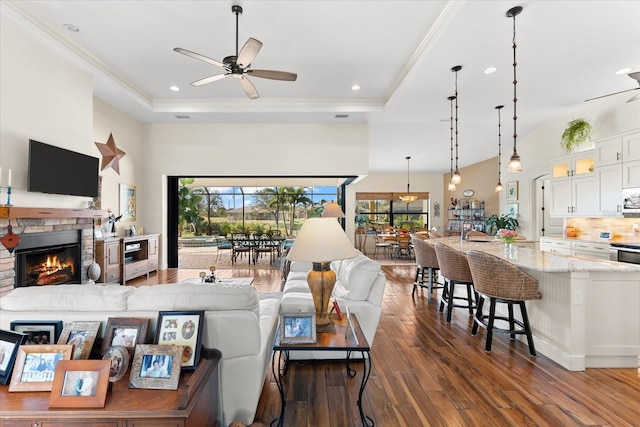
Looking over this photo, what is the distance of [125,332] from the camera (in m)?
1.68

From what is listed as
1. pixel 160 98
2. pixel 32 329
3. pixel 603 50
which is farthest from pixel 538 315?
pixel 160 98

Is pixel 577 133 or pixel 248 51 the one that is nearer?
pixel 248 51

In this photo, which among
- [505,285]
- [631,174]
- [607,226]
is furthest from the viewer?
[607,226]

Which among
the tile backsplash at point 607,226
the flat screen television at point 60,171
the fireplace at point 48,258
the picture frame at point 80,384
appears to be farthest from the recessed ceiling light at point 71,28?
the tile backsplash at point 607,226

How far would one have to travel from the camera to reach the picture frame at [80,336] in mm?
1605

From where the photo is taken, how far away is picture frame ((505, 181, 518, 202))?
832cm

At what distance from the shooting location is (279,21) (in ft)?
11.8

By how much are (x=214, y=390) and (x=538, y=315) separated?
3039 mm

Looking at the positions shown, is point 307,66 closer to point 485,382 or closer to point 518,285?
point 518,285

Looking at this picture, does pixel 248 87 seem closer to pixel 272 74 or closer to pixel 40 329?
pixel 272 74

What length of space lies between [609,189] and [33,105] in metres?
8.24

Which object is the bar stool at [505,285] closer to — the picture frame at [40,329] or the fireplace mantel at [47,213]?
the picture frame at [40,329]

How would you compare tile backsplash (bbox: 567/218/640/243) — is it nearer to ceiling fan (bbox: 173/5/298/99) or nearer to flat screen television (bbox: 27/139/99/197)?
ceiling fan (bbox: 173/5/298/99)

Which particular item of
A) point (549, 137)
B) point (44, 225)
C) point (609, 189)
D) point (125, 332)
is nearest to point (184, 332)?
point (125, 332)
